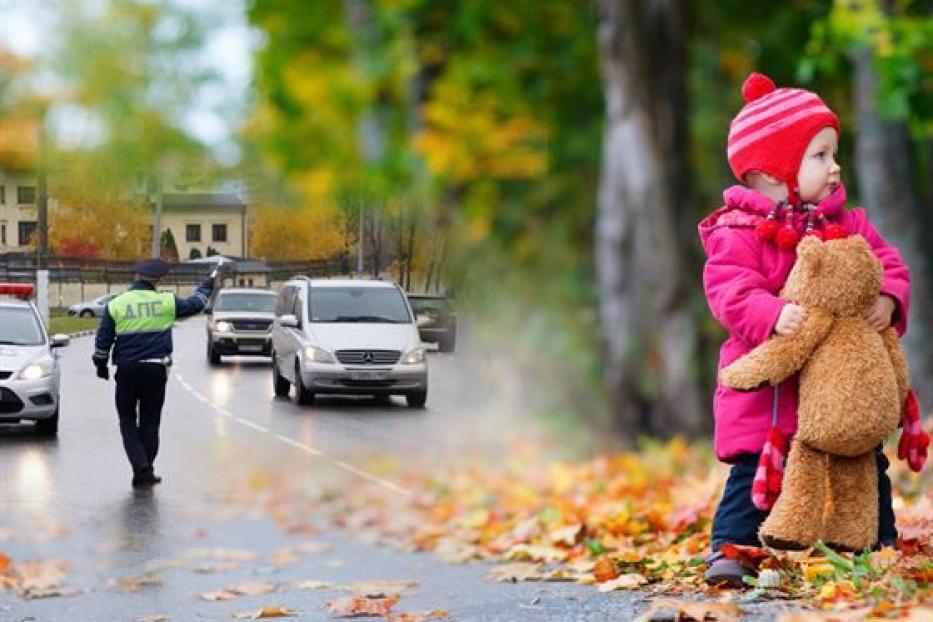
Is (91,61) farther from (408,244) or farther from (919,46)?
(919,46)

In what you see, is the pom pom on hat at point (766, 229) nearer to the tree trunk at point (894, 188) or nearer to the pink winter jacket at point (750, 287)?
the pink winter jacket at point (750, 287)

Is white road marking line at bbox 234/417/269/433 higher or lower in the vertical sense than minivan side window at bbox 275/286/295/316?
lower

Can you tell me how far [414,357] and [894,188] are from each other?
744 centimetres

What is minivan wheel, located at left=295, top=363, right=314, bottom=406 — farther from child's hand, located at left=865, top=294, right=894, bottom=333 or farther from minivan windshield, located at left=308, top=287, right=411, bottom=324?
child's hand, located at left=865, top=294, right=894, bottom=333

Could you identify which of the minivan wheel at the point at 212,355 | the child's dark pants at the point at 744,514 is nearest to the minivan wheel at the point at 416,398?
the minivan wheel at the point at 212,355

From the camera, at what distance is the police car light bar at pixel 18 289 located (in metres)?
5.76

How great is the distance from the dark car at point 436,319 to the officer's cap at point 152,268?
864mm

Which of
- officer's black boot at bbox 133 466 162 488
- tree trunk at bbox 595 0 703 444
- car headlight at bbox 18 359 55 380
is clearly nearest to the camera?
car headlight at bbox 18 359 55 380

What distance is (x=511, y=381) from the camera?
7.86 metres

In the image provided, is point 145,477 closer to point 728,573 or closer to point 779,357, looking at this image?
point 728,573

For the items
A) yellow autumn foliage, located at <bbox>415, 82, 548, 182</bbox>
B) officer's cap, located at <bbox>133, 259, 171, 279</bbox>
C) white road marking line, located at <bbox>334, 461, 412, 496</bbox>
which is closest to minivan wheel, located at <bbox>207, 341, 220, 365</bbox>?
officer's cap, located at <bbox>133, 259, 171, 279</bbox>

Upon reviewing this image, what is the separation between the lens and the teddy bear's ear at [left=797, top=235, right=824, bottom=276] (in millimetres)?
4188

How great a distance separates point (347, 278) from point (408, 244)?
474 millimetres

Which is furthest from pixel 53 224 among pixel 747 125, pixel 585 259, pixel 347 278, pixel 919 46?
pixel 919 46
